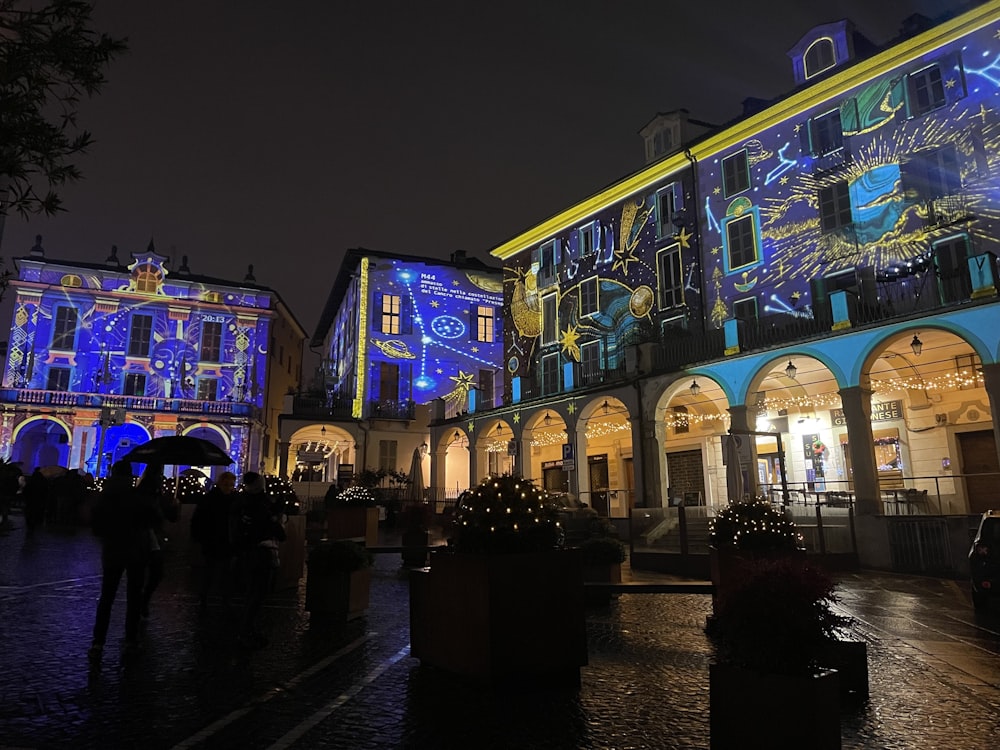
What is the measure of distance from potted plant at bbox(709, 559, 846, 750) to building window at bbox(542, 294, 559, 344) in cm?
2588

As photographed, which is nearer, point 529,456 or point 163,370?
point 529,456

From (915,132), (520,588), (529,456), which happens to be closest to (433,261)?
(529,456)

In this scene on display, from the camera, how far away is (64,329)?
1531 inches

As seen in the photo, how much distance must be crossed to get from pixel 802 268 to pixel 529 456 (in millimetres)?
13069

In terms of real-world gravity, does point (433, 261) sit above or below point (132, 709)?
above

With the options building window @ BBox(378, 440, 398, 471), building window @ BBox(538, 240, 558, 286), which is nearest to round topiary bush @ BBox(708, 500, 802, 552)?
building window @ BBox(538, 240, 558, 286)

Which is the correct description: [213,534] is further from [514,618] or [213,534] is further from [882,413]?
[882,413]

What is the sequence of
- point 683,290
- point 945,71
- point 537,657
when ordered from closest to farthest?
point 537,657 → point 945,71 → point 683,290

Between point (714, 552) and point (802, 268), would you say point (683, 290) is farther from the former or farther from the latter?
point (714, 552)

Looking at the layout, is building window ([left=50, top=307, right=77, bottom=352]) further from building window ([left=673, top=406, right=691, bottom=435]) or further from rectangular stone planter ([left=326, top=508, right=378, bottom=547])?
building window ([left=673, top=406, right=691, bottom=435])

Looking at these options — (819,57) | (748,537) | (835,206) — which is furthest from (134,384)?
(748,537)

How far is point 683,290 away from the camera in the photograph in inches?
952

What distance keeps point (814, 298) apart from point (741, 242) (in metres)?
3.73

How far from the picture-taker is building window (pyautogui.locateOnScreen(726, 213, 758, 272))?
22297 mm
